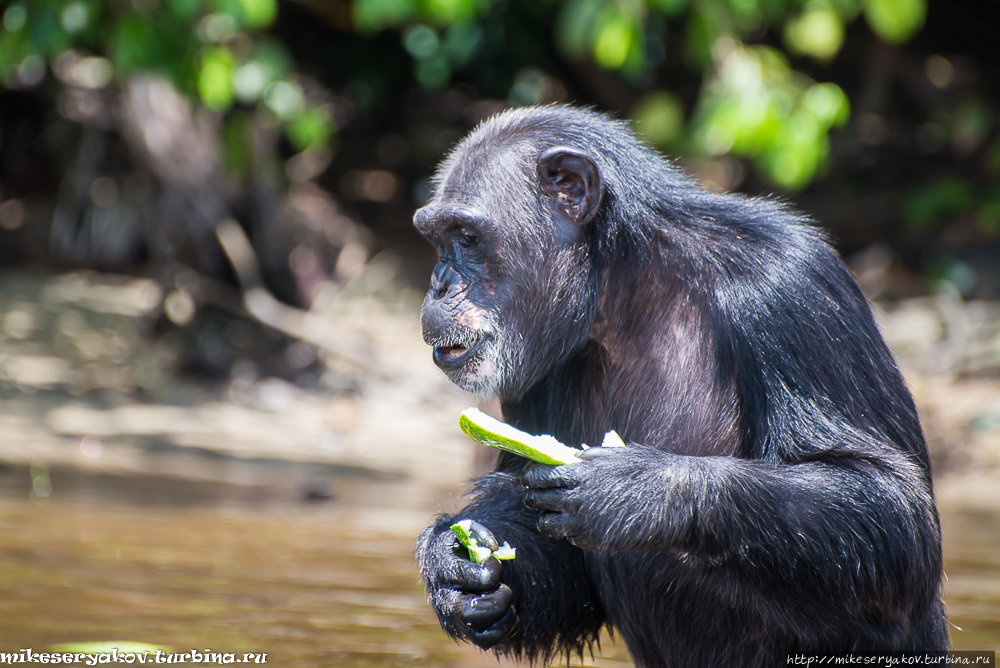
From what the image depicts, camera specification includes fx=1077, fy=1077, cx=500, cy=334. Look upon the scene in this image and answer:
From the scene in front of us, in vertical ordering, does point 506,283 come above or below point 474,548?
above

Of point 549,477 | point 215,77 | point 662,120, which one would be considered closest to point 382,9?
point 215,77

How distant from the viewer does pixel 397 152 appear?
582 inches

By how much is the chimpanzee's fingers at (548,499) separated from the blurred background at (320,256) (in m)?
1.19

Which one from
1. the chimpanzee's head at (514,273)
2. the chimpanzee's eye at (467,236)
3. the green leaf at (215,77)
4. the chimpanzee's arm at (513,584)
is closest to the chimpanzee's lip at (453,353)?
the chimpanzee's head at (514,273)

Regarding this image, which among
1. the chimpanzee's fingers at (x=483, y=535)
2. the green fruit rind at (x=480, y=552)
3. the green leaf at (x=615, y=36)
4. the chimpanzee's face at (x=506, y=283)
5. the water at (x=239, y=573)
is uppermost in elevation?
the green leaf at (x=615, y=36)

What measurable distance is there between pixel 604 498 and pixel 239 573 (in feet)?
9.05

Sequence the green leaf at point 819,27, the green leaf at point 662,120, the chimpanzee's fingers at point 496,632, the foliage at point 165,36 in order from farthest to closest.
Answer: the green leaf at point 662,120 → the green leaf at point 819,27 → the foliage at point 165,36 → the chimpanzee's fingers at point 496,632

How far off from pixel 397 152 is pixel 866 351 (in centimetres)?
1199

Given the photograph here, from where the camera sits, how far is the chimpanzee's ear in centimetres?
363

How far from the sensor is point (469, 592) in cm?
341

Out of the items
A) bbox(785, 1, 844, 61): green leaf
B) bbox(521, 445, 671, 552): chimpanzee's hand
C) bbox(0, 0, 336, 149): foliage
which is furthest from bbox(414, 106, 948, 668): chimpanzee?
bbox(785, 1, 844, 61): green leaf

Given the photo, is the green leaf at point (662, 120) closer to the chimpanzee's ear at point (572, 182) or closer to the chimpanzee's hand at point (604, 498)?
the chimpanzee's ear at point (572, 182)

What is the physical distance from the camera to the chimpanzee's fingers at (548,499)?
9.86ft

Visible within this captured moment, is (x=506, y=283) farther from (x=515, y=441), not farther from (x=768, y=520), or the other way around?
(x=768, y=520)
